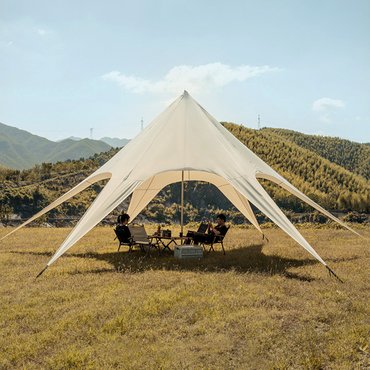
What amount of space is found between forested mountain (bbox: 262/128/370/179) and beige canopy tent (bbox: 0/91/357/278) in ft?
210

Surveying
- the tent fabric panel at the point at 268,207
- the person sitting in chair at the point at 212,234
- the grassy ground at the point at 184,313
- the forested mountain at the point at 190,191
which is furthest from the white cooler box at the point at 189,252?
the forested mountain at the point at 190,191

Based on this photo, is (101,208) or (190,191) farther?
(190,191)

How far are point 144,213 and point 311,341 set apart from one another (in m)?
24.4

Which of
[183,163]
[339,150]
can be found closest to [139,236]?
[183,163]

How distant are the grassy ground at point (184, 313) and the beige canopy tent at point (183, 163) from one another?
1157mm

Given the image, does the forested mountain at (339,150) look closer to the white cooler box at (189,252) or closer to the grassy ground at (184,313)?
the white cooler box at (189,252)

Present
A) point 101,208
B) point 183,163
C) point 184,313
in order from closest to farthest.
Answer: point 184,313 < point 101,208 < point 183,163

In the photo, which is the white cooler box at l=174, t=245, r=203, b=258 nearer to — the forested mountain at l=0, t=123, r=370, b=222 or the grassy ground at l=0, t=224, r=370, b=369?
the grassy ground at l=0, t=224, r=370, b=369

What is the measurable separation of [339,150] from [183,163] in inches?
3075

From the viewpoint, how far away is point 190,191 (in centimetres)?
3469

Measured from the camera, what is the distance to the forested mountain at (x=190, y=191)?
87.9 feet

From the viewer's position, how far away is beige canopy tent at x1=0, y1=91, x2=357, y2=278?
968 cm

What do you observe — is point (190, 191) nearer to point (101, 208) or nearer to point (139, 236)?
point (139, 236)

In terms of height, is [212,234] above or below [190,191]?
below
